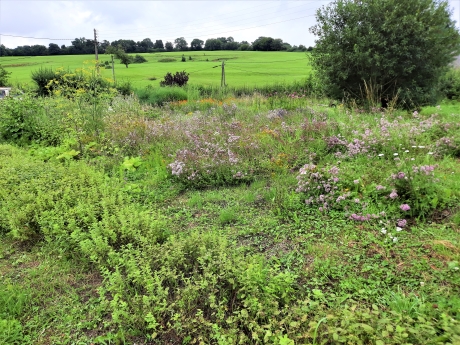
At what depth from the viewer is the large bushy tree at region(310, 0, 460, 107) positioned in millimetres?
8773

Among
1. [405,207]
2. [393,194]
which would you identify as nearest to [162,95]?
[393,194]

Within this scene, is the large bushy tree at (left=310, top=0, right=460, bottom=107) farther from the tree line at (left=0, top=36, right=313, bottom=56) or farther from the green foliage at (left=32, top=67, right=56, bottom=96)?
the tree line at (left=0, top=36, right=313, bottom=56)

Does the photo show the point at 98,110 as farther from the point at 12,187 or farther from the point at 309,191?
the point at 309,191

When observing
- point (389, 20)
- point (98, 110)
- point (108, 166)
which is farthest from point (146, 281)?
point (389, 20)

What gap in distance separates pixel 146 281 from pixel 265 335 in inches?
42.3

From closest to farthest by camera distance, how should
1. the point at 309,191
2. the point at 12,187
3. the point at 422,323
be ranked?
the point at 422,323 < the point at 309,191 < the point at 12,187

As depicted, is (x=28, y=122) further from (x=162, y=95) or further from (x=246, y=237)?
(x=162, y=95)

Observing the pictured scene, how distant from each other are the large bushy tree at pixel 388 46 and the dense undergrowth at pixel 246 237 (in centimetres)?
363

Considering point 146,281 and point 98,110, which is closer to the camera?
point 146,281

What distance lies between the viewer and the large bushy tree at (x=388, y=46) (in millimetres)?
8773

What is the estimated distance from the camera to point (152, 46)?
58938 millimetres

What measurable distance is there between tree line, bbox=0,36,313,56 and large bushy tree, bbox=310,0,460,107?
45859 millimetres

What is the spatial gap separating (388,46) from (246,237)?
28.1 feet

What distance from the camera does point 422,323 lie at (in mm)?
1925
